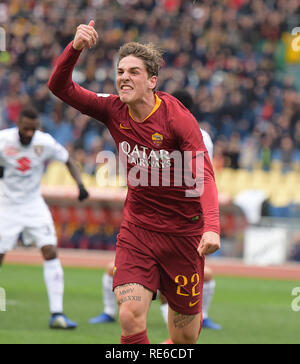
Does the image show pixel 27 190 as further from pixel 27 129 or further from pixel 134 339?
pixel 134 339

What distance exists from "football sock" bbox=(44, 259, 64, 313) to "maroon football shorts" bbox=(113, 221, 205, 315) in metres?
2.94

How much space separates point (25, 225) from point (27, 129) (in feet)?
3.66

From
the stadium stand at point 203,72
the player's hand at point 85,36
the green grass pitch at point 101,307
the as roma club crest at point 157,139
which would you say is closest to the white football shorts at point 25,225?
the green grass pitch at point 101,307

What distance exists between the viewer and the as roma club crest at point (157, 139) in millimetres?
5418

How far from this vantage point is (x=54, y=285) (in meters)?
8.47

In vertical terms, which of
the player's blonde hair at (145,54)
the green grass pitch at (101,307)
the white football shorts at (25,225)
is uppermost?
the player's blonde hair at (145,54)

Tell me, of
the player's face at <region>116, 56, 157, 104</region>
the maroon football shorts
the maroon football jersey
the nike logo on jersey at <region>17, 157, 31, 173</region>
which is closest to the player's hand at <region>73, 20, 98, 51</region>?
the maroon football jersey

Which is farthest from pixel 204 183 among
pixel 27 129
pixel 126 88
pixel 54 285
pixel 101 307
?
pixel 101 307

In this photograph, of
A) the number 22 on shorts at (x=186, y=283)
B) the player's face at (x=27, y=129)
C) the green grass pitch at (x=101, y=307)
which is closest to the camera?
the number 22 on shorts at (x=186, y=283)

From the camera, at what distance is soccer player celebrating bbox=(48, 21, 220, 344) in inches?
209

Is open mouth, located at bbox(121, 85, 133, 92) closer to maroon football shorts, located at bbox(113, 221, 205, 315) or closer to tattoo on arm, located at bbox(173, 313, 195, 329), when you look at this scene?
maroon football shorts, located at bbox(113, 221, 205, 315)

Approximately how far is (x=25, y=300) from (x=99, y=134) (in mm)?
10072

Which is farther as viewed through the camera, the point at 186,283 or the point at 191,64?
the point at 191,64

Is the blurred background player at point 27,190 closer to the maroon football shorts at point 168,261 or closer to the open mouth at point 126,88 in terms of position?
the maroon football shorts at point 168,261
